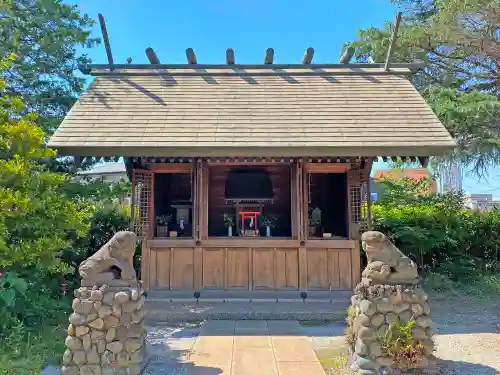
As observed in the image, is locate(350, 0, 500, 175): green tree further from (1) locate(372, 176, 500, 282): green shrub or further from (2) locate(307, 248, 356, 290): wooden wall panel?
(2) locate(307, 248, 356, 290): wooden wall panel

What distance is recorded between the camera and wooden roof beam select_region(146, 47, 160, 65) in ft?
26.5

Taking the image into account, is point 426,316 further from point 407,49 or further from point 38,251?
point 407,49

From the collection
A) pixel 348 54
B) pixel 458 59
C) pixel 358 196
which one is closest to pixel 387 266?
pixel 358 196

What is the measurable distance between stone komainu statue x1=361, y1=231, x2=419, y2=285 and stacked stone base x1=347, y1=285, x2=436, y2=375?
75 mm

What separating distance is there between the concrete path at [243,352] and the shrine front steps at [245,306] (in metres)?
0.21

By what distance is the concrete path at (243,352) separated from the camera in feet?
11.8

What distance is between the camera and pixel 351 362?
359 centimetres

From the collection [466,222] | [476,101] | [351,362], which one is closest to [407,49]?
[476,101]

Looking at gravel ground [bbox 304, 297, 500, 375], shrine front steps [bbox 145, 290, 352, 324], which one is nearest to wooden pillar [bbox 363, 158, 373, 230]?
shrine front steps [bbox 145, 290, 352, 324]

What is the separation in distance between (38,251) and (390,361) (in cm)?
417

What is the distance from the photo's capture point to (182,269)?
20.5 ft

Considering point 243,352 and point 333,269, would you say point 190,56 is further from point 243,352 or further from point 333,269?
point 243,352

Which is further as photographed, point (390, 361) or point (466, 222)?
point (466, 222)

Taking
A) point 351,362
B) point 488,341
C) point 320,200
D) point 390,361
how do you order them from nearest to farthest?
point 390,361 → point 351,362 → point 488,341 → point 320,200
